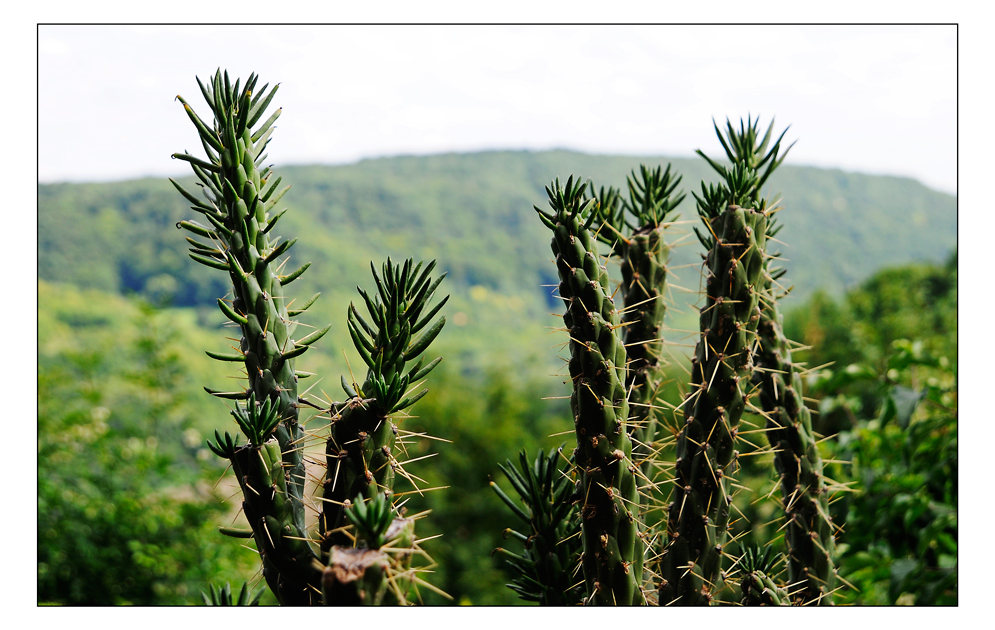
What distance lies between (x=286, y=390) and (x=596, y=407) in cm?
36

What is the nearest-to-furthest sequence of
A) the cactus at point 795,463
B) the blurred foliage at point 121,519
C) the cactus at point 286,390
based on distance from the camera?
the cactus at point 286,390, the cactus at point 795,463, the blurred foliage at point 121,519

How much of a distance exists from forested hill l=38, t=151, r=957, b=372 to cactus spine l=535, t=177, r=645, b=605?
303 inches

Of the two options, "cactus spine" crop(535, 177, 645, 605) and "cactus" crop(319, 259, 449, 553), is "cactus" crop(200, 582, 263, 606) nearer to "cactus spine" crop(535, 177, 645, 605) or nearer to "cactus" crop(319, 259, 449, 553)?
"cactus" crop(319, 259, 449, 553)

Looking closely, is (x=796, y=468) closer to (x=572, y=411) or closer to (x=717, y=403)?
(x=717, y=403)

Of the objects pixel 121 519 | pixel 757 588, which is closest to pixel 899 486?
pixel 757 588

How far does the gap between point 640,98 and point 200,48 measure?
3.58m

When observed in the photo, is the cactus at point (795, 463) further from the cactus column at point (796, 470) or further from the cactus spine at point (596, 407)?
the cactus spine at point (596, 407)

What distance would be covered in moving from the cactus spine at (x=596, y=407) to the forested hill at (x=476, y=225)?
25.2ft

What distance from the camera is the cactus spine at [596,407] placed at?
28.4 inches

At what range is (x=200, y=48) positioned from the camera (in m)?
1.48

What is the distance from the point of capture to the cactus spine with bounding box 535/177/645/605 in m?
0.72

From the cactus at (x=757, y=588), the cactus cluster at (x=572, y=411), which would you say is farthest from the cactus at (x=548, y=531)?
the cactus at (x=757, y=588)
